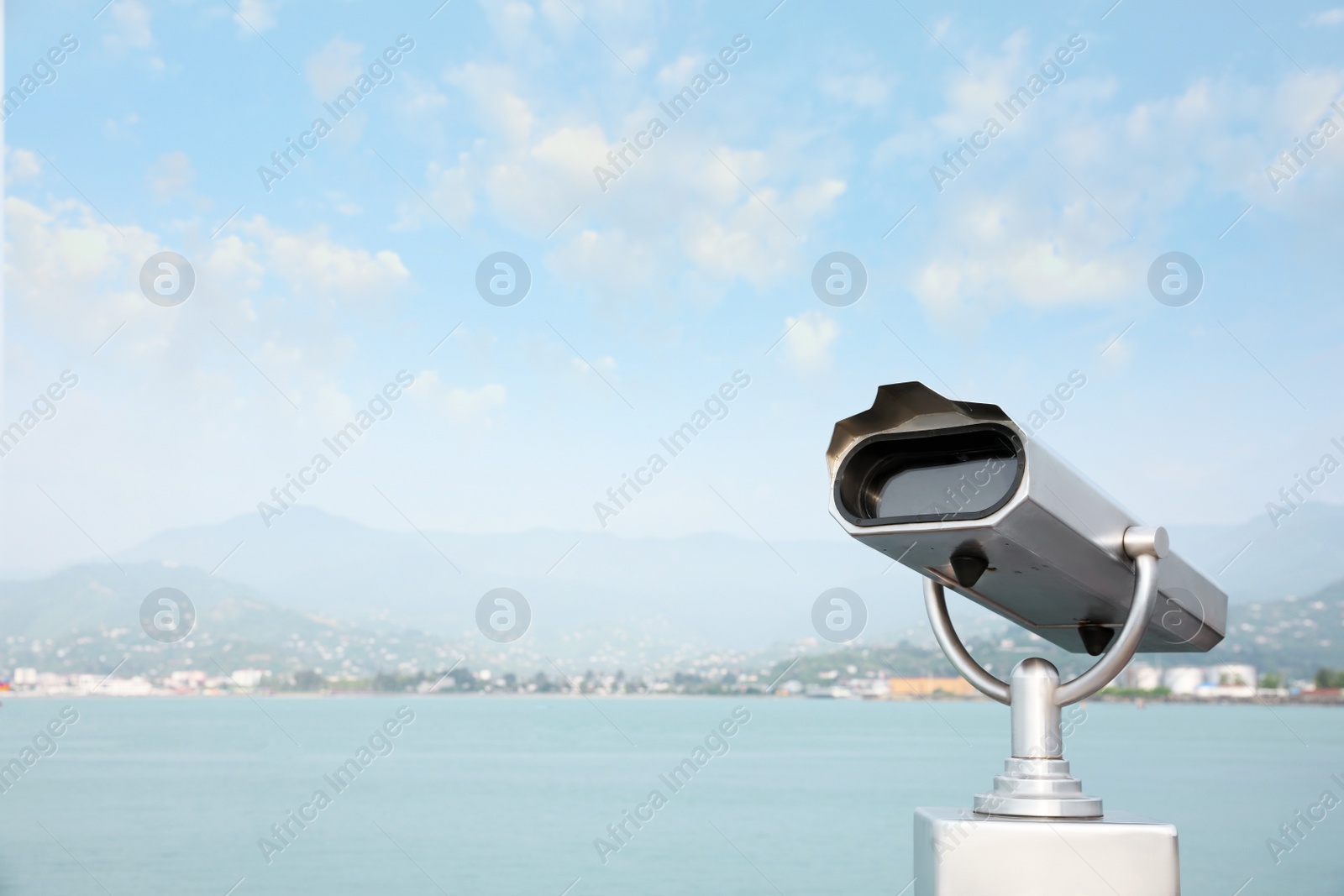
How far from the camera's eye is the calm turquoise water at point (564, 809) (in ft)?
100

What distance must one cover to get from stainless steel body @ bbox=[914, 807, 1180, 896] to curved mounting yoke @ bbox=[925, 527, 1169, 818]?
4cm

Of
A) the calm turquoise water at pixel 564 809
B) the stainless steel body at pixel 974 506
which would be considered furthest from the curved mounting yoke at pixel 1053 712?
the calm turquoise water at pixel 564 809

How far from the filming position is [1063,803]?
1350 mm

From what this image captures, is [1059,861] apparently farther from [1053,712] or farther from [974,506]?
[974,506]

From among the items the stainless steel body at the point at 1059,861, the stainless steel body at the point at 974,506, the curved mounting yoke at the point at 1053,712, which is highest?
the stainless steel body at the point at 974,506

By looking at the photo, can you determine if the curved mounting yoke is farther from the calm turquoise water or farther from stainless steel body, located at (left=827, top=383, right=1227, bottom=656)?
the calm turquoise water

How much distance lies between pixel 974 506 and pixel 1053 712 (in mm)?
359

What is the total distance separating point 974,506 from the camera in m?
1.25

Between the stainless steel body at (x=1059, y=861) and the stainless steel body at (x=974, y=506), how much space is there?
29 cm

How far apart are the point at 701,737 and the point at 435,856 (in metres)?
56.8

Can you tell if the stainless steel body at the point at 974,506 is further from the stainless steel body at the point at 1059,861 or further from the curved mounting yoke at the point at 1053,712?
the stainless steel body at the point at 1059,861

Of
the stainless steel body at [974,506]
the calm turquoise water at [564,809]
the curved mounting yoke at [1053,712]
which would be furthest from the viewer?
the calm turquoise water at [564,809]

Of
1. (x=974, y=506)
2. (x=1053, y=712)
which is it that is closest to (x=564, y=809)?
(x=1053, y=712)

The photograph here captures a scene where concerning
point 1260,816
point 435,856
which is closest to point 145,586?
point 435,856
